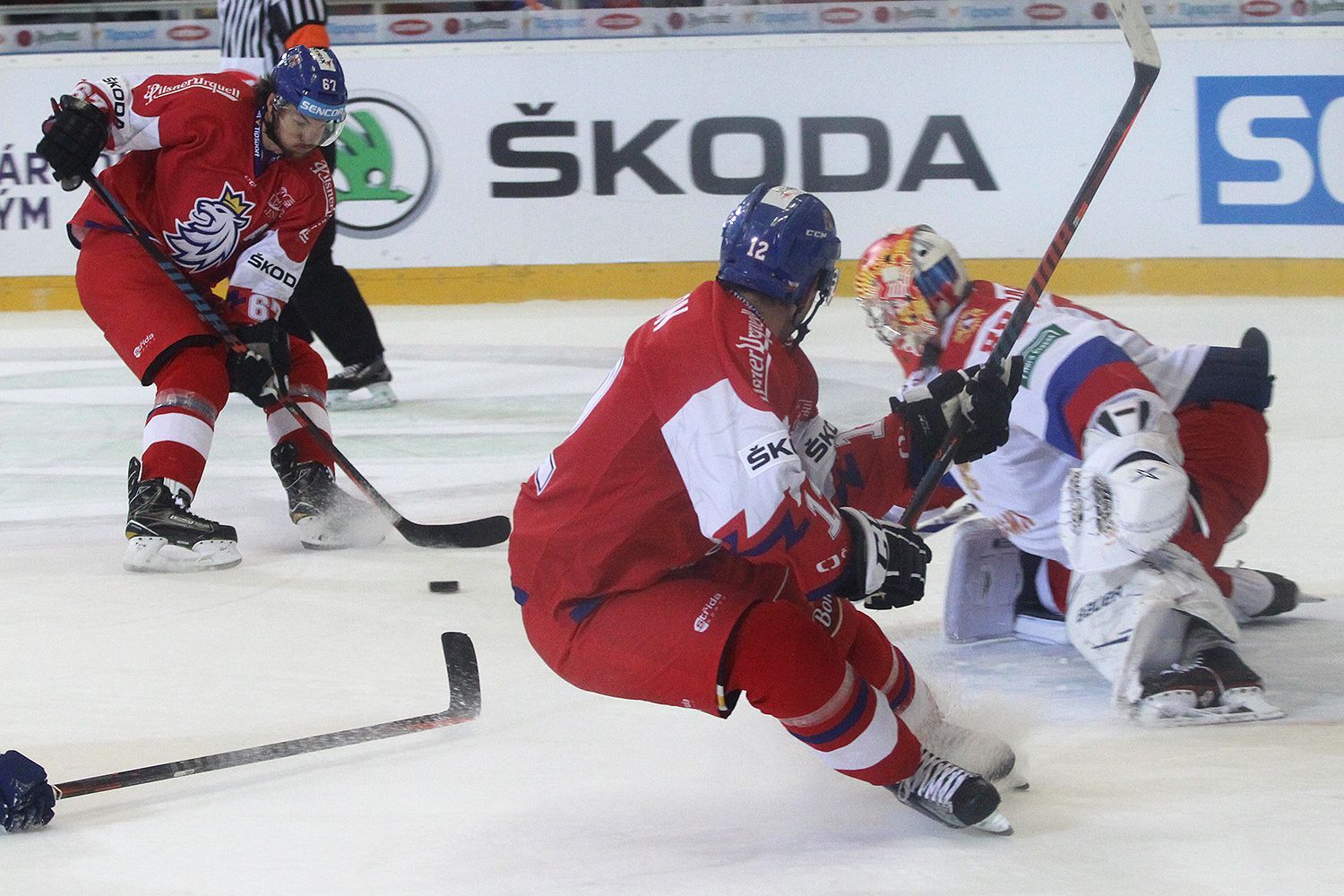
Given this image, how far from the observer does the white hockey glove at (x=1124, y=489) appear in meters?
2.34

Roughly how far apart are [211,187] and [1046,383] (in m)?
2.02

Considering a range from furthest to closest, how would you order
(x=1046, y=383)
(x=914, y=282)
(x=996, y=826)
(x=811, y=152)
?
(x=811, y=152) < (x=914, y=282) < (x=1046, y=383) < (x=996, y=826)

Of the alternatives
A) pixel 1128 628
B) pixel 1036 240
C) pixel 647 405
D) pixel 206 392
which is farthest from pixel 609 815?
pixel 1036 240

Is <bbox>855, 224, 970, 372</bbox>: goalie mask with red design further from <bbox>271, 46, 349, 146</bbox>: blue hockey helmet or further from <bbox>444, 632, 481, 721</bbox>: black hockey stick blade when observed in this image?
<bbox>271, 46, 349, 146</bbox>: blue hockey helmet

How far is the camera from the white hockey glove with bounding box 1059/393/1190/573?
7.68 feet

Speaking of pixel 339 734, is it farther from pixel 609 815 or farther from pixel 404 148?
pixel 404 148

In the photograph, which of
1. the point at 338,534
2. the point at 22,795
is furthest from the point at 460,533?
the point at 22,795

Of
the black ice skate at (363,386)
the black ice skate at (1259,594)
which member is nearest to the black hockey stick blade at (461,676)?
the black ice skate at (1259,594)

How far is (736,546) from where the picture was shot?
6.22 ft

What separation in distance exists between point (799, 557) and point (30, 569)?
2.19 m

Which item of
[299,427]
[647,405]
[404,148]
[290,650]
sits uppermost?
[404,148]

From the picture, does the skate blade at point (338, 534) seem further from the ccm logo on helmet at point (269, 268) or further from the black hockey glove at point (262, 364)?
the ccm logo on helmet at point (269, 268)

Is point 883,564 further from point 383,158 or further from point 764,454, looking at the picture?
point 383,158

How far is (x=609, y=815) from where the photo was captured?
209 centimetres
